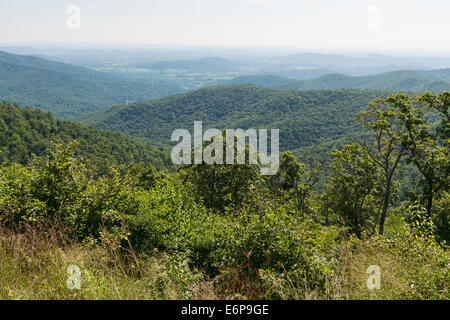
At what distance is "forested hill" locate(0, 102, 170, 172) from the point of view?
73.3 meters

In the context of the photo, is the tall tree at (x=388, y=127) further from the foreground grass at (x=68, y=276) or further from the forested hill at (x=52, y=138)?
the forested hill at (x=52, y=138)

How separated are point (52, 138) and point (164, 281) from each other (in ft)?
308

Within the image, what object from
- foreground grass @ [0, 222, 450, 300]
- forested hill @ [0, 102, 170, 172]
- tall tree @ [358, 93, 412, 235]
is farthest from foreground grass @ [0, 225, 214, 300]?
forested hill @ [0, 102, 170, 172]

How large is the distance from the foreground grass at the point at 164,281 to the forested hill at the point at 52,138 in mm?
70853

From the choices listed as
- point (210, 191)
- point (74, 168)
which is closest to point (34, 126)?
point (210, 191)

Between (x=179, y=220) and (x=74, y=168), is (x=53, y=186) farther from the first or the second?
(x=179, y=220)

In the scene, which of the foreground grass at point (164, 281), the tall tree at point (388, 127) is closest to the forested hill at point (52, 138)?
the tall tree at point (388, 127)

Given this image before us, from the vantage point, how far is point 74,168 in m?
6.78

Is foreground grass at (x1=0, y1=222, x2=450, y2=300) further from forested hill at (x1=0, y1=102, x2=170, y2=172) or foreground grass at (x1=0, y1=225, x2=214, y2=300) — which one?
forested hill at (x1=0, y1=102, x2=170, y2=172)

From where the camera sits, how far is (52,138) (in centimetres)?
8081
